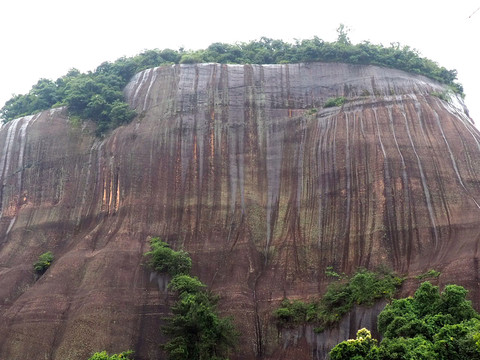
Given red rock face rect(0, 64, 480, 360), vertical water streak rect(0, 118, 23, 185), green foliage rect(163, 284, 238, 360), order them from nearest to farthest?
→ green foliage rect(163, 284, 238, 360) < red rock face rect(0, 64, 480, 360) < vertical water streak rect(0, 118, 23, 185)

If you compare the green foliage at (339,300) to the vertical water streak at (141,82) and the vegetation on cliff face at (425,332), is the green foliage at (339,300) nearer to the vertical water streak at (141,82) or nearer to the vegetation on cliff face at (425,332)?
the vegetation on cliff face at (425,332)

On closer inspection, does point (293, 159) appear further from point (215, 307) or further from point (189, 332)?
point (189, 332)

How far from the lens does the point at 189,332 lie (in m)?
17.8

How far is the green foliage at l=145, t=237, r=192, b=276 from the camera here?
21641 millimetres

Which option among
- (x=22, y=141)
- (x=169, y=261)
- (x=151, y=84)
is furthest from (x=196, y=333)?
(x=151, y=84)

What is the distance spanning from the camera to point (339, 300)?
18.9m

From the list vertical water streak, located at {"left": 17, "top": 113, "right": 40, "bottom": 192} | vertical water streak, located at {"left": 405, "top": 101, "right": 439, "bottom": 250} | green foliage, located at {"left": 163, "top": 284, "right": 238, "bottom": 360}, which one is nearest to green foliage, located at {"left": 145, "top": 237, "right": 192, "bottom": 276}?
green foliage, located at {"left": 163, "top": 284, "right": 238, "bottom": 360}

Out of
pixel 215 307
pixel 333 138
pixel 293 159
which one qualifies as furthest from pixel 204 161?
pixel 215 307

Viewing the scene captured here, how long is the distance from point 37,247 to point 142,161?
24.8ft

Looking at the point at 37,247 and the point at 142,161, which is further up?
the point at 142,161

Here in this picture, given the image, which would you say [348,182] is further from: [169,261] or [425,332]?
[425,332]

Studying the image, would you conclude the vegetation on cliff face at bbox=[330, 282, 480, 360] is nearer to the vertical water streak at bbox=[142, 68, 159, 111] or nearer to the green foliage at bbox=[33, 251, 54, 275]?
the green foliage at bbox=[33, 251, 54, 275]

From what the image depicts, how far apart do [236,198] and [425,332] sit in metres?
14.4

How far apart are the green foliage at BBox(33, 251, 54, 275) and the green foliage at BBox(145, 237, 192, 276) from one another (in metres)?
5.75
